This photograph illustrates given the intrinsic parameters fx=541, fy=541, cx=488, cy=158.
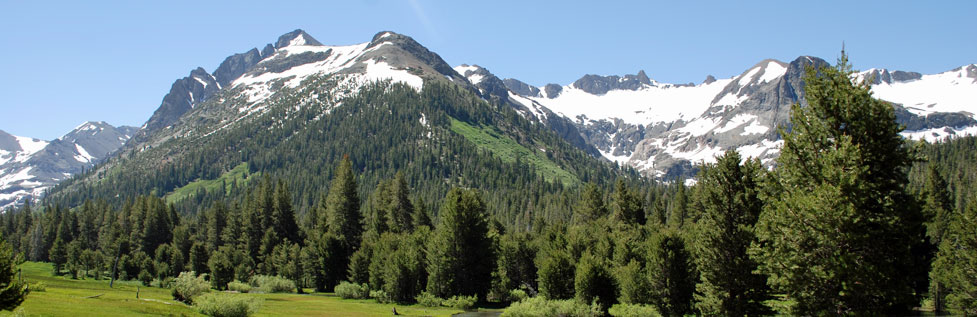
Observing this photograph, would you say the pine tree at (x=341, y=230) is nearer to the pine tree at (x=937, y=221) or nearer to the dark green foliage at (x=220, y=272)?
the dark green foliage at (x=220, y=272)

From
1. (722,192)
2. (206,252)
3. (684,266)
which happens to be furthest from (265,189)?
(722,192)

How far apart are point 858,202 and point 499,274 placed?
64.9 metres

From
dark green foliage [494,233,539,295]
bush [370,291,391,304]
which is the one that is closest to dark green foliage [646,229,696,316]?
dark green foliage [494,233,539,295]

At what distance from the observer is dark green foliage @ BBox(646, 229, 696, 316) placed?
56906 millimetres

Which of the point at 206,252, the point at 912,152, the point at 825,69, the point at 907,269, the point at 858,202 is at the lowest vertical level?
the point at 206,252

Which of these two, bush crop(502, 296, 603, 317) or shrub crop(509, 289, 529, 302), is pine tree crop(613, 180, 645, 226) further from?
bush crop(502, 296, 603, 317)

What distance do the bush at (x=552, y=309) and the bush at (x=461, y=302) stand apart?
12.0 m

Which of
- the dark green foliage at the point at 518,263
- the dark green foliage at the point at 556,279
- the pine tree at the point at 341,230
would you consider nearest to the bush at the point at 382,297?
the dark green foliage at the point at 518,263

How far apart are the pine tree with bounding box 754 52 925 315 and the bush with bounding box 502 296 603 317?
37262 mm

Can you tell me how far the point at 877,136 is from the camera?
2538 cm

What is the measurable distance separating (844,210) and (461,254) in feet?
197

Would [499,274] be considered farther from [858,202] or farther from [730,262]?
[858,202]

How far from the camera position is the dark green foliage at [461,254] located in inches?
3091

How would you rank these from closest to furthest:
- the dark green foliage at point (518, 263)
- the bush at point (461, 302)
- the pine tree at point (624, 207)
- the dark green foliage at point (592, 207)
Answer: the bush at point (461, 302), the dark green foliage at point (518, 263), the pine tree at point (624, 207), the dark green foliage at point (592, 207)
